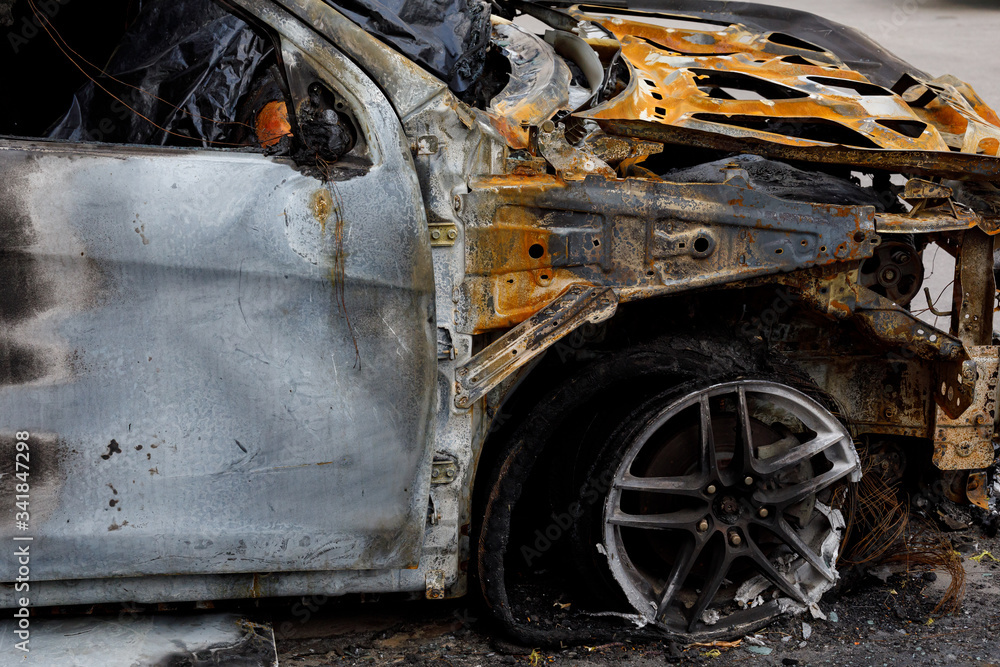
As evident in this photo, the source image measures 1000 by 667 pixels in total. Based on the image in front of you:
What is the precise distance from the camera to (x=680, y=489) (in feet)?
7.42

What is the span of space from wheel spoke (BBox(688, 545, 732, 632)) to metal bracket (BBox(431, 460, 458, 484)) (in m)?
0.76

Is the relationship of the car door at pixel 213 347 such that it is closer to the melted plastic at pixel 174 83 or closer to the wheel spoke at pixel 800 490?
the melted plastic at pixel 174 83

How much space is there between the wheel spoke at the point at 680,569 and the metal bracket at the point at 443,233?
103cm

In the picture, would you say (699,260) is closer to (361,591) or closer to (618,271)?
(618,271)

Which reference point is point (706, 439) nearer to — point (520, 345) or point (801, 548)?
point (801, 548)

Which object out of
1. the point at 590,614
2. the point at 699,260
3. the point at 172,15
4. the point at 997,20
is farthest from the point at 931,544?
the point at 997,20

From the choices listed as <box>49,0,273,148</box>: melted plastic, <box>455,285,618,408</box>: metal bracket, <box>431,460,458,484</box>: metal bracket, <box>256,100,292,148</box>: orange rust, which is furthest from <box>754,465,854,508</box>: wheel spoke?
<box>49,0,273,148</box>: melted plastic

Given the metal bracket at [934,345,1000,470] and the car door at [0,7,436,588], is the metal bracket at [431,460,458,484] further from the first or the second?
the metal bracket at [934,345,1000,470]

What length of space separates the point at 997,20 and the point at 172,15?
9.52m

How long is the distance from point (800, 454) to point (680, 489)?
0.35 metres

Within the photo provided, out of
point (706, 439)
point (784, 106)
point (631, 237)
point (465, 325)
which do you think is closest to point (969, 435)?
point (706, 439)

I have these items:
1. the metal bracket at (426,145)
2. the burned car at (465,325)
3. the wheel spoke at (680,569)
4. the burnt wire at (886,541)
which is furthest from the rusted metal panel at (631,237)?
the burnt wire at (886,541)

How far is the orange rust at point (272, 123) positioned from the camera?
7.86 feet

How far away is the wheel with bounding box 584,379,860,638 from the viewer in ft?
7.39
